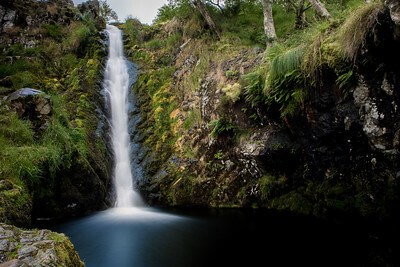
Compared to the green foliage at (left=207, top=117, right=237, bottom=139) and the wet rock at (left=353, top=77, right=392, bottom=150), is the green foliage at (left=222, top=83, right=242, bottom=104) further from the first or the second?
the wet rock at (left=353, top=77, right=392, bottom=150)

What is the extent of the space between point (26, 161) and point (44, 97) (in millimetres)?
2452

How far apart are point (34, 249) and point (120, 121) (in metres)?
8.86

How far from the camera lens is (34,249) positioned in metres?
1.91

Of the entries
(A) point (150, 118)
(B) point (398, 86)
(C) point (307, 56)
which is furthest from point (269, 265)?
(A) point (150, 118)

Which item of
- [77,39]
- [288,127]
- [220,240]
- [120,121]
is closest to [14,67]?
[77,39]

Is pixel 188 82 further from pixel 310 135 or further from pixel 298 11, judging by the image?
pixel 310 135

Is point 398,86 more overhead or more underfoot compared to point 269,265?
more overhead

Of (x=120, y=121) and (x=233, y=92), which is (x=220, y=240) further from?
(x=120, y=121)

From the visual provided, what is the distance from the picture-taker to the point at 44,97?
6352 millimetres

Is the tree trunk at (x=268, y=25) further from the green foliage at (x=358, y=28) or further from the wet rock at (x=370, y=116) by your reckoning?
the wet rock at (x=370, y=116)

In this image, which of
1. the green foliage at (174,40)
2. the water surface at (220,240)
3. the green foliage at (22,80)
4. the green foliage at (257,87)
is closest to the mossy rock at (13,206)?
the water surface at (220,240)

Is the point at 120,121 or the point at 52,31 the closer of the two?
the point at 120,121

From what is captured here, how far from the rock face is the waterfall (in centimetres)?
582

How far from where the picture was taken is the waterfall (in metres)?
8.12
